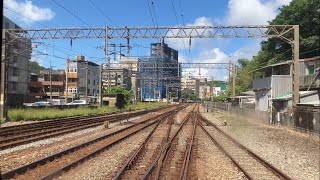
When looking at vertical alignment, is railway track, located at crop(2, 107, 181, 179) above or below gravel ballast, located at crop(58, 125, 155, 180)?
above

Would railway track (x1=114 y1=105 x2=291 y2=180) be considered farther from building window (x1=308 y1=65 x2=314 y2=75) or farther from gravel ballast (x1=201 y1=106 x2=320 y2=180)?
building window (x1=308 y1=65 x2=314 y2=75)

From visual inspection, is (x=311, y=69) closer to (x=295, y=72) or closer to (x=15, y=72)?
(x=295, y=72)

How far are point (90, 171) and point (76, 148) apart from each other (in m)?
5.29

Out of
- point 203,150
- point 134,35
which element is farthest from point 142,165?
point 134,35

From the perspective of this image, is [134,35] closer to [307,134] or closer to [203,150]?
[307,134]

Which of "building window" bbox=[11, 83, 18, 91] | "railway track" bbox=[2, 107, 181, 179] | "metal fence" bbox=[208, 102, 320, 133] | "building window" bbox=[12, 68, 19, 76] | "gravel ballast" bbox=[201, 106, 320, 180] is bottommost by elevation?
"gravel ballast" bbox=[201, 106, 320, 180]

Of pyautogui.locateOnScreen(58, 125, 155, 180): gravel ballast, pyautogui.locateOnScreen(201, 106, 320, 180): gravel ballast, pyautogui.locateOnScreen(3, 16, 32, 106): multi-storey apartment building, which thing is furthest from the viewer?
pyautogui.locateOnScreen(3, 16, 32, 106): multi-storey apartment building

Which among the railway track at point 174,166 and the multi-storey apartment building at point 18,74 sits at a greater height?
the multi-storey apartment building at point 18,74

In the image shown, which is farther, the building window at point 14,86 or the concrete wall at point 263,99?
the building window at point 14,86

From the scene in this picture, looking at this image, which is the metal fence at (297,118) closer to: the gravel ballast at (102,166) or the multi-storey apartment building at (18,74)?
the gravel ballast at (102,166)

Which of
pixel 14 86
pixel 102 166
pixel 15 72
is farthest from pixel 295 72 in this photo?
pixel 15 72

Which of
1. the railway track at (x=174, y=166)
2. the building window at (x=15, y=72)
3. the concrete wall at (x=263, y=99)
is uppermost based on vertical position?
the building window at (x=15, y=72)

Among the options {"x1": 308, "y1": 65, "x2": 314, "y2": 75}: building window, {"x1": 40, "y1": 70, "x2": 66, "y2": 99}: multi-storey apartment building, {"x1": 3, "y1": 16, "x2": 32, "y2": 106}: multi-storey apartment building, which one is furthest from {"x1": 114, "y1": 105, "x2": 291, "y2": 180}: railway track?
{"x1": 40, "y1": 70, "x2": 66, "y2": 99}: multi-storey apartment building

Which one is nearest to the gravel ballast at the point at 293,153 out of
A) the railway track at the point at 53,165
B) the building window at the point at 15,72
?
the railway track at the point at 53,165
